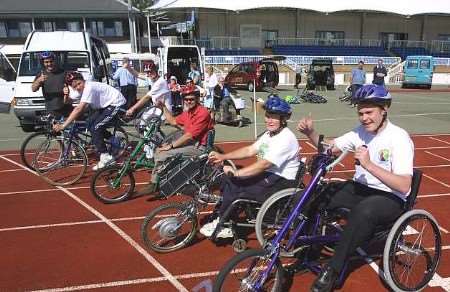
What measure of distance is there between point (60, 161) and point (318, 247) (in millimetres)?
4787

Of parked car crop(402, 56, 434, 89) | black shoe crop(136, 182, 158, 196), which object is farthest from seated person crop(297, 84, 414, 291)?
parked car crop(402, 56, 434, 89)

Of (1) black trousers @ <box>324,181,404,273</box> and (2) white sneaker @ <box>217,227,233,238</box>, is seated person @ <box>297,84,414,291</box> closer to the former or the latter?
(1) black trousers @ <box>324,181,404,273</box>

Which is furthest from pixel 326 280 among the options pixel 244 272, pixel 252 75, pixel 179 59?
pixel 252 75

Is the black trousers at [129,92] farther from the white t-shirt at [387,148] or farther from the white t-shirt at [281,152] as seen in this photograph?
the white t-shirt at [387,148]

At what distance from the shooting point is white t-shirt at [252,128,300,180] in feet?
14.1

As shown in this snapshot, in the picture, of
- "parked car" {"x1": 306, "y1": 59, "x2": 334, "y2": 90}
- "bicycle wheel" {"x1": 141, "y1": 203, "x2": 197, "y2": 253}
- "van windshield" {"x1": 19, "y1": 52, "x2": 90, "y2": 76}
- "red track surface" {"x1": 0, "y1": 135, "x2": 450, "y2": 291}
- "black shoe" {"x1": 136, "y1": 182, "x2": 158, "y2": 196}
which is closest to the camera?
"red track surface" {"x1": 0, "y1": 135, "x2": 450, "y2": 291}

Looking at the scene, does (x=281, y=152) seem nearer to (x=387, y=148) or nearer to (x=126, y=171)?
(x=387, y=148)

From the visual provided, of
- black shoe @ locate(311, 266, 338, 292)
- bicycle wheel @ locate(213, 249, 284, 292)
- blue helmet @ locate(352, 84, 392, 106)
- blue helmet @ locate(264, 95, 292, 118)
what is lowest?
black shoe @ locate(311, 266, 338, 292)

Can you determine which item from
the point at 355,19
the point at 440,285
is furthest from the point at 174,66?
the point at 355,19

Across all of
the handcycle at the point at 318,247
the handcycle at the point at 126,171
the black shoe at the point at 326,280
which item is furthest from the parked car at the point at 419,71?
the black shoe at the point at 326,280

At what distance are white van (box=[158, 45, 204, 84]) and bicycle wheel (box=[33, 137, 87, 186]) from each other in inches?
461

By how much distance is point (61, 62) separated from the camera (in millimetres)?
11867

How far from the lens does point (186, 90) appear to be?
5.86m

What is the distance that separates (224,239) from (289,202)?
1.18 meters
